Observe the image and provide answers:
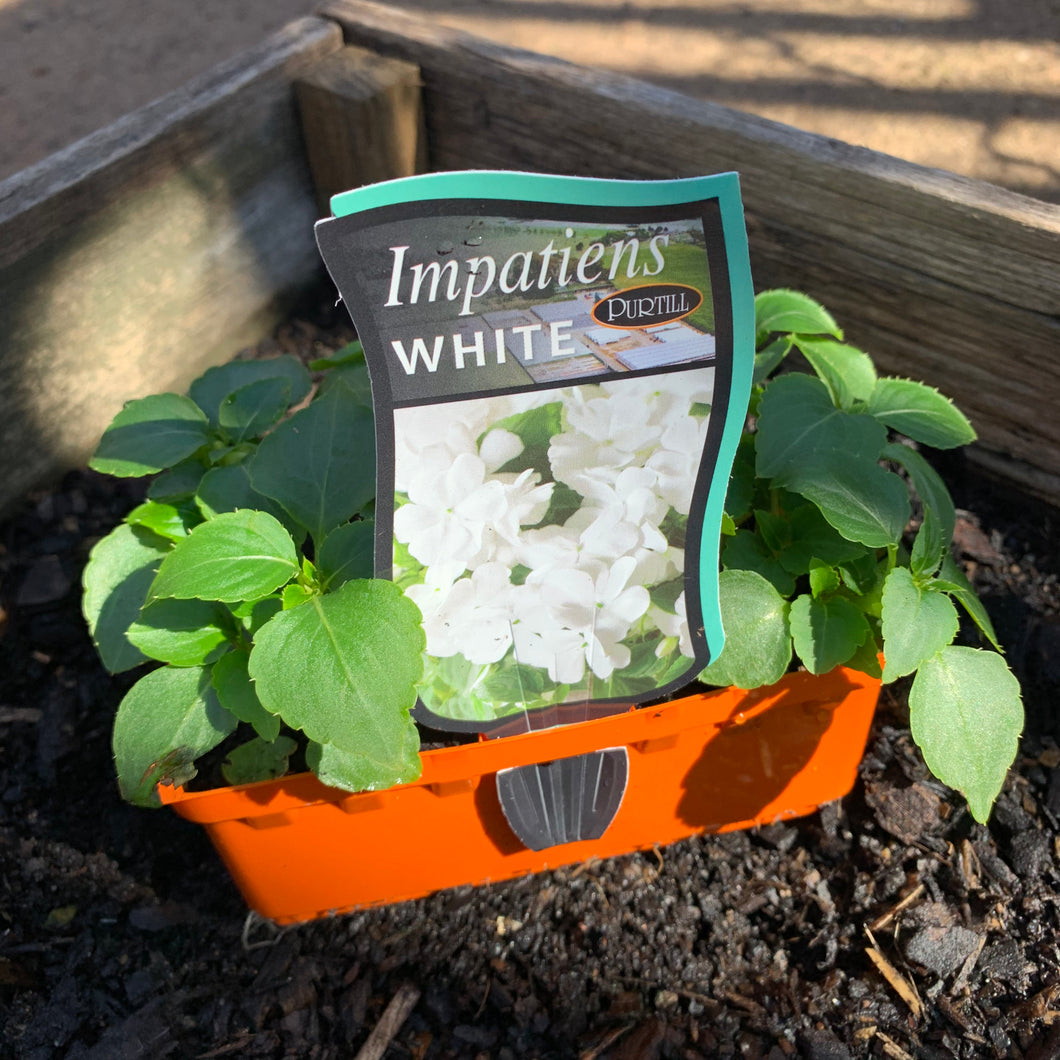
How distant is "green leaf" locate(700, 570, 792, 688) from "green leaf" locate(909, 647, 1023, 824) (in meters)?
0.13

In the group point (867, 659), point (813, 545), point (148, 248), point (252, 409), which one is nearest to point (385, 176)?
point (148, 248)

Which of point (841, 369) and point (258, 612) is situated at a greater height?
point (841, 369)

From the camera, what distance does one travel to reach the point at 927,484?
116 cm

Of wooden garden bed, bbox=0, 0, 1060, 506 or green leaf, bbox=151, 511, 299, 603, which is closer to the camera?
green leaf, bbox=151, 511, 299, 603

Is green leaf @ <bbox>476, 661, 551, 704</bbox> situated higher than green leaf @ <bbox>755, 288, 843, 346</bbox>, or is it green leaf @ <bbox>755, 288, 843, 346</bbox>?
green leaf @ <bbox>755, 288, 843, 346</bbox>

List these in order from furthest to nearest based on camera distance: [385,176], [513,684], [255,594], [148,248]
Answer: [385,176] < [148,248] < [513,684] < [255,594]

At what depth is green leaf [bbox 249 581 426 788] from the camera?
2.94 feet

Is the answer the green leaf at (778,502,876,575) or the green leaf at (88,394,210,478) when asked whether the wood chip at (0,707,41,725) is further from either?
the green leaf at (778,502,876,575)

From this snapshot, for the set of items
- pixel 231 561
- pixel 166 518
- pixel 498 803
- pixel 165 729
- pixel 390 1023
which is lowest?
pixel 390 1023

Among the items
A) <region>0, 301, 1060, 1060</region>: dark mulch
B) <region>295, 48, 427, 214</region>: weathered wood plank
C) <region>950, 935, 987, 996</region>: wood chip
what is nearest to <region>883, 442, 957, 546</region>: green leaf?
<region>0, 301, 1060, 1060</region>: dark mulch

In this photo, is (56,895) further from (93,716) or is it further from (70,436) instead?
(70,436)

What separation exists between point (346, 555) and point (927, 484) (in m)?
0.66

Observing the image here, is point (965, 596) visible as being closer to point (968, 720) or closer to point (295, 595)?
point (968, 720)

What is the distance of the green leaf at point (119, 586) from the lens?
3.65 ft
